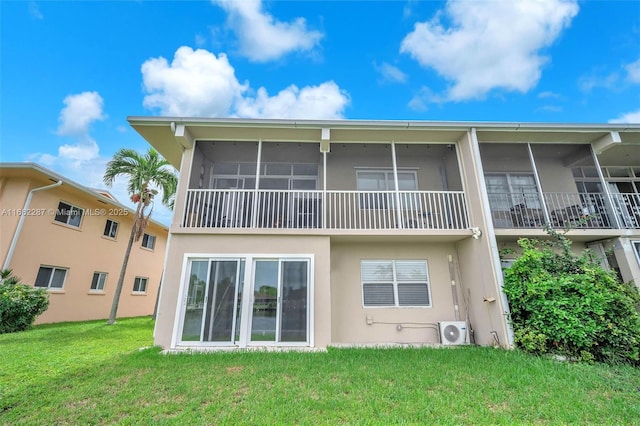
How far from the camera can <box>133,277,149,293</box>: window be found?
46.9ft

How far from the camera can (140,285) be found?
14.7 m

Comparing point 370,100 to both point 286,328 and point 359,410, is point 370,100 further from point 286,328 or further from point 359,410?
point 359,410

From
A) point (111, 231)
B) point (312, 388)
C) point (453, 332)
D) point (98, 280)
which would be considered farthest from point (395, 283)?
point (111, 231)

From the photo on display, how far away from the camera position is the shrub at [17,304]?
776 centimetres

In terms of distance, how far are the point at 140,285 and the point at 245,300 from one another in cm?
1200

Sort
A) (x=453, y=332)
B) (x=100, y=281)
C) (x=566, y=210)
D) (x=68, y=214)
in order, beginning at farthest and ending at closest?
Result: (x=100, y=281), (x=68, y=214), (x=566, y=210), (x=453, y=332)

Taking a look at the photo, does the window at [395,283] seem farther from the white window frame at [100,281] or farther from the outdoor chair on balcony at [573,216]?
the white window frame at [100,281]

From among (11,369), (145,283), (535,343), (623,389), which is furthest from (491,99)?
(145,283)

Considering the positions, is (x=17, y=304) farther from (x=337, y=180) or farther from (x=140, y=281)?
(x=337, y=180)

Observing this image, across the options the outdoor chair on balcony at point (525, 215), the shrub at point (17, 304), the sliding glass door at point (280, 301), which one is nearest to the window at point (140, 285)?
the shrub at point (17, 304)

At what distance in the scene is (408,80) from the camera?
49.4 ft

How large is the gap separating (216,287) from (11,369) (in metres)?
3.49

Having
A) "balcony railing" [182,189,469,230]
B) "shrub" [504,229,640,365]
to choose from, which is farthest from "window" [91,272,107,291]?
"shrub" [504,229,640,365]

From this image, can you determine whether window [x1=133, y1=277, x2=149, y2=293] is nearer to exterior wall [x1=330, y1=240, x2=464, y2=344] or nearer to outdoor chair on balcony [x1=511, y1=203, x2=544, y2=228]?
exterior wall [x1=330, y1=240, x2=464, y2=344]
